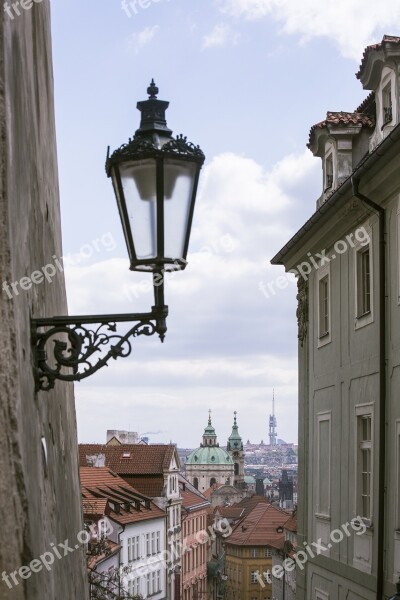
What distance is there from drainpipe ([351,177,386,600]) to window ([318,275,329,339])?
11.3 ft

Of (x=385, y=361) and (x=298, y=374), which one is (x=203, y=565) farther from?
(x=385, y=361)

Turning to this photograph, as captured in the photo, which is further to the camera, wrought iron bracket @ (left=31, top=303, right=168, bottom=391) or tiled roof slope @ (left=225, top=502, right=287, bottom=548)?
tiled roof slope @ (left=225, top=502, right=287, bottom=548)

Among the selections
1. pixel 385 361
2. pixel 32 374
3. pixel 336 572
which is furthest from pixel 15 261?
pixel 336 572

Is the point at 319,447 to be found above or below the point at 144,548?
above

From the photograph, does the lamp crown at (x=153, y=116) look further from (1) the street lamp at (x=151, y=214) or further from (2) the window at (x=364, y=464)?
(2) the window at (x=364, y=464)

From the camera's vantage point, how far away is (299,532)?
60.1ft

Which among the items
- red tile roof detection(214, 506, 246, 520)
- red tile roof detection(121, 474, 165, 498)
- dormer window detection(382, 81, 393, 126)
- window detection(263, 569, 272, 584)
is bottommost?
window detection(263, 569, 272, 584)

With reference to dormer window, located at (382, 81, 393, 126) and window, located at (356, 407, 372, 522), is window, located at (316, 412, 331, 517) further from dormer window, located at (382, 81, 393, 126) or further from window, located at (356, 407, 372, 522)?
dormer window, located at (382, 81, 393, 126)

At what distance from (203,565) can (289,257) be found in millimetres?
66066

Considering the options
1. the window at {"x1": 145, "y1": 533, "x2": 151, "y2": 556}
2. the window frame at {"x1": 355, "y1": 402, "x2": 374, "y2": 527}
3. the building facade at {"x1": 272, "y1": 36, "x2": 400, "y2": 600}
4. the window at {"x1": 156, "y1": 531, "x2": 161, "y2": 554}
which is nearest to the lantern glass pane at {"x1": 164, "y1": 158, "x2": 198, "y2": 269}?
the building facade at {"x1": 272, "y1": 36, "x2": 400, "y2": 600}

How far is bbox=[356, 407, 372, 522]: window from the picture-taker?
14.3m

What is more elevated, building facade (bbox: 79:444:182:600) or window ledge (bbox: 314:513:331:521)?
window ledge (bbox: 314:513:331:521)

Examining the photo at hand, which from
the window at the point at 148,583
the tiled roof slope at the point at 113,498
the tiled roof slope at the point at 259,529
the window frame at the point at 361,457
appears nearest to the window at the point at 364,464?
the window frame at the point at 361,457

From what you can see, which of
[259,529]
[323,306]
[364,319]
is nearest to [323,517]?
[323,306]
